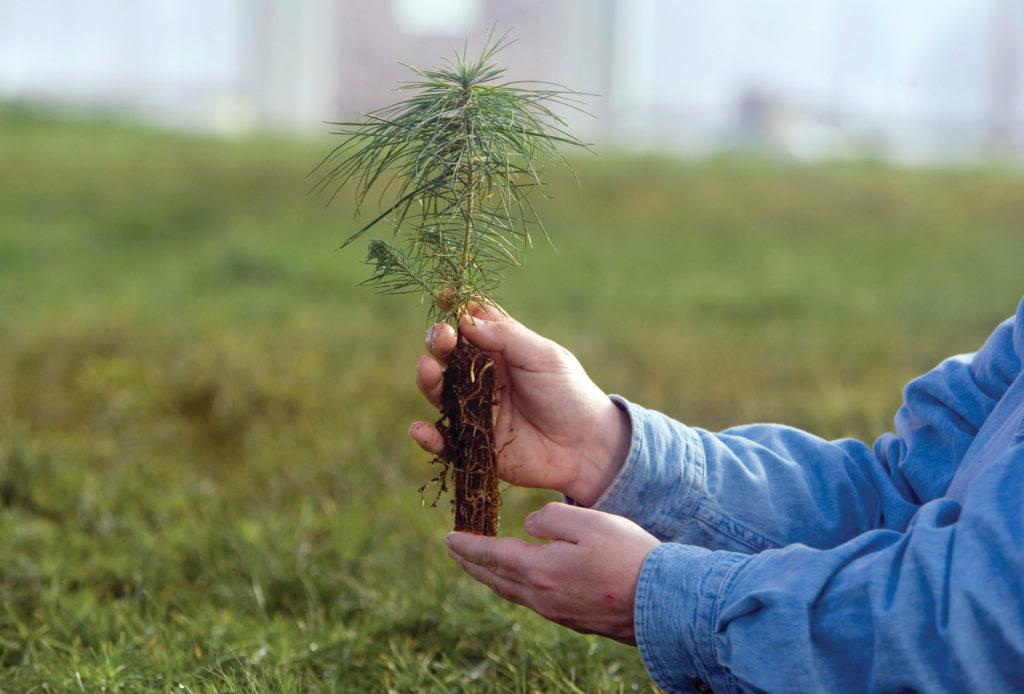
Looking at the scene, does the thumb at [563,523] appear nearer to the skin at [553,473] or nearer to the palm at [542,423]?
the skin at [553,473]

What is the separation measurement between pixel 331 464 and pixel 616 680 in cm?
141

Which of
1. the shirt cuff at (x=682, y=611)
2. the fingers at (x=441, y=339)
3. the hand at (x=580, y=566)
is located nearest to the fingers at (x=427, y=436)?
Answer: the fingers at (x=441, y=339)

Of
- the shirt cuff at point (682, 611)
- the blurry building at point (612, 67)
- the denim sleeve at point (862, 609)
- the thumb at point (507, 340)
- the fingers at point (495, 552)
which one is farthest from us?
the blurry building at point (612, 67)

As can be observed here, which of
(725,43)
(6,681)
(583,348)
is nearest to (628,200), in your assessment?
(583,348)

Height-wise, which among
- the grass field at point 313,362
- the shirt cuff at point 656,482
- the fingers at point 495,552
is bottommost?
the grass field at point 313,362

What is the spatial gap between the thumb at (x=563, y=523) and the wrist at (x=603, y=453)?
0.20 meters

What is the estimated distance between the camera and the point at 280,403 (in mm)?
3418

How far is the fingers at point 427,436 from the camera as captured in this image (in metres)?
1.46

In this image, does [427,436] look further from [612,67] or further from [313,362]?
[612,67]

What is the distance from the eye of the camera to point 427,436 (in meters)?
1.47

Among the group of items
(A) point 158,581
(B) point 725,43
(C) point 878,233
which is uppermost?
(B) point 725,43

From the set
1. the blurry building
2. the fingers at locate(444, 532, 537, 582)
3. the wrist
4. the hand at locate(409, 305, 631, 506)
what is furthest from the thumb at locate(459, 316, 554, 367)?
the blurry building

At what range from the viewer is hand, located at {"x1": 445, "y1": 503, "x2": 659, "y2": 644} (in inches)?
46.7

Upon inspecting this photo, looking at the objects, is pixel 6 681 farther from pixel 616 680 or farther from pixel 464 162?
pixel 464 162
